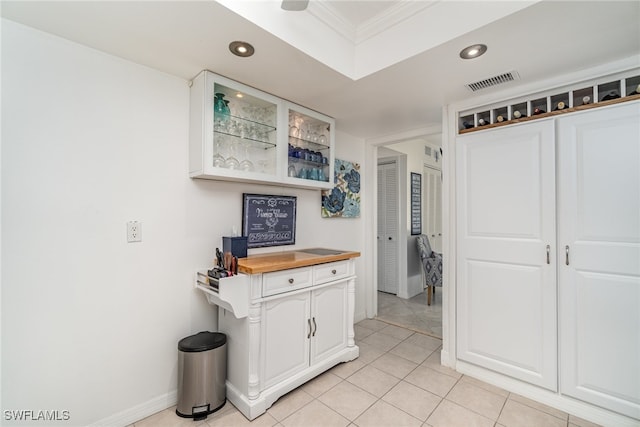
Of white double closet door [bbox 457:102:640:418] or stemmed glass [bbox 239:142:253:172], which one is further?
stemmed glass [bbox 239:142:253:172]

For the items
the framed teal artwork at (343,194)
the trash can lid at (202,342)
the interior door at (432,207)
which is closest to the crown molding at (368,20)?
the framed teal artwork at (343,194)

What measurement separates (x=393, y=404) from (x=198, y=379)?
→ 135cm

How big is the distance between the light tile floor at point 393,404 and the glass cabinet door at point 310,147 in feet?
5.64

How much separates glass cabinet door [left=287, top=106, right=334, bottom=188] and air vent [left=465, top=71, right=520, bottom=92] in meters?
1.27

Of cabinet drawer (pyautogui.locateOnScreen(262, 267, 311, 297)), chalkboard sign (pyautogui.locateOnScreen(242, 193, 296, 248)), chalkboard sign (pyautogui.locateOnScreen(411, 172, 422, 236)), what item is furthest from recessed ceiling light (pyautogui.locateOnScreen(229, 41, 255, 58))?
chalkboard sign (pyautogui.locateOnScreen(411, 172, 422, 236))

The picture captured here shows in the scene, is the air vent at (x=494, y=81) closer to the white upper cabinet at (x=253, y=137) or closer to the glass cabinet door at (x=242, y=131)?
the white upper cabinet at (x=253, y=137)

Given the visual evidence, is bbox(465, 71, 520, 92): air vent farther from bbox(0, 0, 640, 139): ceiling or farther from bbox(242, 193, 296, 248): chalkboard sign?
bbox(242, 193, 296, 248): chalkboard sign

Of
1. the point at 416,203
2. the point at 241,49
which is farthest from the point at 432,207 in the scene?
the point at 241,49

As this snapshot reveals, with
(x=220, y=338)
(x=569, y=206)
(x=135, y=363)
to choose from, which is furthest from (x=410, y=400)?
(x=135, y=363)

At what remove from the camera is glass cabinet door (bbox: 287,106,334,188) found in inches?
97.3

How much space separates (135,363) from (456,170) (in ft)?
9.22

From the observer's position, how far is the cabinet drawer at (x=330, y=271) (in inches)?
87.2

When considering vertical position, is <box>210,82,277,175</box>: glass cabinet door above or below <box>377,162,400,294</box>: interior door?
above

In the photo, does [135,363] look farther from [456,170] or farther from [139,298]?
[456,170]
